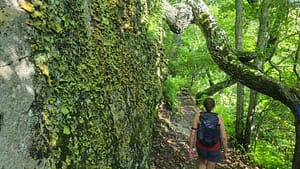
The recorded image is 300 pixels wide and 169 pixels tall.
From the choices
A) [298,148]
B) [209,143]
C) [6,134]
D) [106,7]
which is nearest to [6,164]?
[6,134]

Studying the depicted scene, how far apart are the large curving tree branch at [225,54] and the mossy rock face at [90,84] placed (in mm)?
2145

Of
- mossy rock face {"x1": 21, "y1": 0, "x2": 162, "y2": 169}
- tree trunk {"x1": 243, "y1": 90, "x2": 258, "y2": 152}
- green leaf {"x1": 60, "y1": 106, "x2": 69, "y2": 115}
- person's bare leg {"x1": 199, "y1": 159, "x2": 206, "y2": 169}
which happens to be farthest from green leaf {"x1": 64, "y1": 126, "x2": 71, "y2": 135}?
tree trunk {"x1": 243, "y1": 90, "x2": 258, "y2": 152}

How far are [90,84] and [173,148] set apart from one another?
4149 millimetres

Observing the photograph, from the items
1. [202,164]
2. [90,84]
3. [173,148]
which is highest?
[90,84]

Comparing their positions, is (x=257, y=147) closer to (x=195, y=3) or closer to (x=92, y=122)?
(x=195, y=3)

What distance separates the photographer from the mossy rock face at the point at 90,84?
3.04m

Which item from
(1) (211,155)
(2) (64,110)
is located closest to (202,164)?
(1) (211,155)

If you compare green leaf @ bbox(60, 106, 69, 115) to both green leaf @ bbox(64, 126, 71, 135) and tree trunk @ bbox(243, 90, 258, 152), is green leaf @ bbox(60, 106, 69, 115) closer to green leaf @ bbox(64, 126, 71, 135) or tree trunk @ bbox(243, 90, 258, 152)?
green leaf @ bbox(64, 126, 71, 135)

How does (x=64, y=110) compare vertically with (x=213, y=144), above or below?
above

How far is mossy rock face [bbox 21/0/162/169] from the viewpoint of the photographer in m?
3.04

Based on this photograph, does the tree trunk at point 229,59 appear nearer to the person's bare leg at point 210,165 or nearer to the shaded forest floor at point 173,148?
the person's bare leg at point 210,165

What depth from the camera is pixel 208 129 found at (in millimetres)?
5344

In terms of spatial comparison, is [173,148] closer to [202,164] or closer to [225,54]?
[202,164]

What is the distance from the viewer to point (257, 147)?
1007cm
